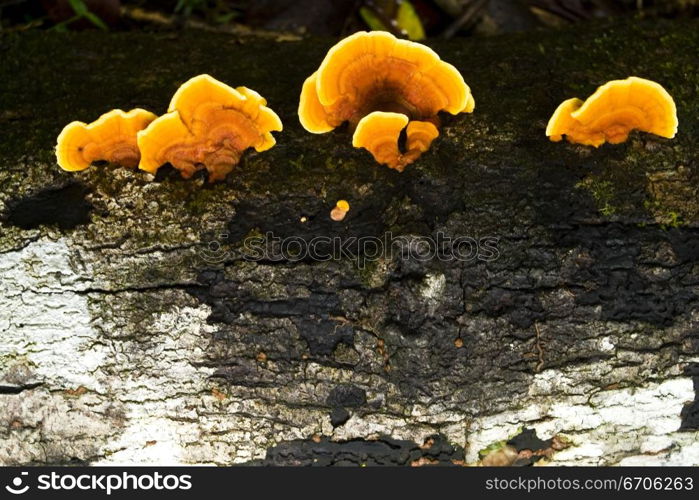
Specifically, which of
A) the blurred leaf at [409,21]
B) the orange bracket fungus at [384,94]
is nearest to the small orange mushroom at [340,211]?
the orange bracket fungus at [384,94]

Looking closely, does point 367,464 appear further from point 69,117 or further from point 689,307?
point 69,117

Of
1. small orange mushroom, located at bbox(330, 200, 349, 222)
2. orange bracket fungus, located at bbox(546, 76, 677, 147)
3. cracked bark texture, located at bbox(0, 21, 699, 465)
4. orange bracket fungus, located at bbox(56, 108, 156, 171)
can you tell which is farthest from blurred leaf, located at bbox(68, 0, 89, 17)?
orange bracket fungus, located at bbox(546, 76, 677, 147)

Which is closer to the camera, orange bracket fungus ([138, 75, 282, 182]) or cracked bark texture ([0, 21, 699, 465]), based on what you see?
orange bracket fungus ([138, 75, 282, 182])

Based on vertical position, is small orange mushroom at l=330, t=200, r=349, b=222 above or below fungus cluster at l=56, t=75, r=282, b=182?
below

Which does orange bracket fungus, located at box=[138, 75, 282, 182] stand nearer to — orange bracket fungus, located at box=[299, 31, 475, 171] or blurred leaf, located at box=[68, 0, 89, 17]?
orange bracket fungus, located at box=[299, 31, 475, 171]

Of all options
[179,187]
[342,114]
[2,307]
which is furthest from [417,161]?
[2,307]

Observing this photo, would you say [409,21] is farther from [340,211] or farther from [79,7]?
→ [340,211]

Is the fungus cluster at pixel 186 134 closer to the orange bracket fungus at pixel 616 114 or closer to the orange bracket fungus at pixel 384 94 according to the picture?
the orange bracket fungus at pixel 384 94
